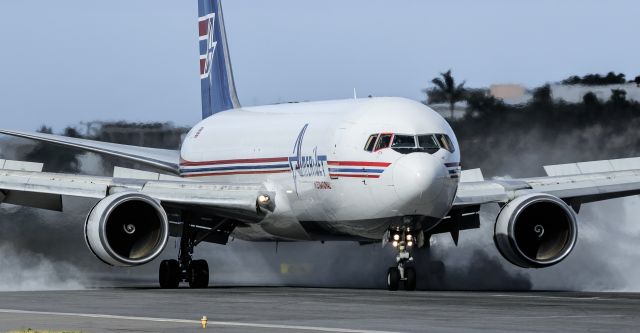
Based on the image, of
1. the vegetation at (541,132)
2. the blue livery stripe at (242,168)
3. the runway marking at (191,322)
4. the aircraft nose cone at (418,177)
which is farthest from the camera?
the vegetation at (541,132)

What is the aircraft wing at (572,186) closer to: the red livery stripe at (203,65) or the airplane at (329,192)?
the airplane at (329,192)

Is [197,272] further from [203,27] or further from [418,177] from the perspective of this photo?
[203,27]

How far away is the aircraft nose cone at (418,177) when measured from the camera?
93.4ft

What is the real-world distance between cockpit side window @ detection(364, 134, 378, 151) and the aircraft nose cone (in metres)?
0.91

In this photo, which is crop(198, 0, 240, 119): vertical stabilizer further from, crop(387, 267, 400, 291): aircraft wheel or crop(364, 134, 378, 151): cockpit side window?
crop(387, 267, 400, 291): aircraft wheel

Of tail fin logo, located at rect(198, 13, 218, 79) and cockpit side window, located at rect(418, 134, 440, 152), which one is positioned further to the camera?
tail fin logo, located at rect(198, 13, 218, 79)


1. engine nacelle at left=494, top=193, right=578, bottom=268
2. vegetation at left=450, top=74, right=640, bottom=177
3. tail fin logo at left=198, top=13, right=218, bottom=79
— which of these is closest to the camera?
engine nacelle at left=494, top=193, right=578, bottom=268

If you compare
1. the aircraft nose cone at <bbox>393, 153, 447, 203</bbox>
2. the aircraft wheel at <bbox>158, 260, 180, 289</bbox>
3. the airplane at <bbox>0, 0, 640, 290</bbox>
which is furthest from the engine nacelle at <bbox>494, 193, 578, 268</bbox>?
the aircraft wheel at <bbox>158, 260, 180, 289</bbox>

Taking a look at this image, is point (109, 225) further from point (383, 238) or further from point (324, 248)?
point (324, 248)

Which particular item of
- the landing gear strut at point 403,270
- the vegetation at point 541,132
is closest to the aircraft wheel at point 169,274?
the landing gear strut at point 403,270

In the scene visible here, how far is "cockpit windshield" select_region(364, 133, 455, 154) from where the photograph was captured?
29156mm

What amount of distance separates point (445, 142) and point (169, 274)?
686 centimetres

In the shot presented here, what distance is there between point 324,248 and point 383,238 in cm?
701

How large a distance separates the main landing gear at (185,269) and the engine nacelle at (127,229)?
6.52 feet
